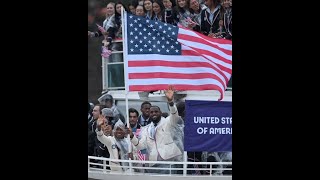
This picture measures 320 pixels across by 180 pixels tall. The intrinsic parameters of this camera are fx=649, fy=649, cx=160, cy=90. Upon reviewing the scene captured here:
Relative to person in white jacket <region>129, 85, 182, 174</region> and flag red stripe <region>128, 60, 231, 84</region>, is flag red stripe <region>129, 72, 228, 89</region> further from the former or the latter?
person in white jacket <region>129, 85, 182, 174</region>

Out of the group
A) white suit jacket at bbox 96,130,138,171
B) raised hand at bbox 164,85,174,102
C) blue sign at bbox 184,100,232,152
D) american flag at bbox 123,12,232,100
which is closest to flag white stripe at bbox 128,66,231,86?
american flag at bbox 123,12,232,100

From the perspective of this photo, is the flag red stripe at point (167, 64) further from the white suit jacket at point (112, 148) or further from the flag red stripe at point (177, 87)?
the white suit jacket at point (112, 148)

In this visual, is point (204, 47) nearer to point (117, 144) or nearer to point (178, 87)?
point (178, 87)

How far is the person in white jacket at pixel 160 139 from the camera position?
16.6 ft

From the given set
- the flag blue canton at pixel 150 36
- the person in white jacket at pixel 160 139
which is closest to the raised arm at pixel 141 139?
the person in white jacket at pixel 160 139

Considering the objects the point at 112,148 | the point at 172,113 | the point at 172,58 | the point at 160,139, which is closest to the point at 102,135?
the point at 112,148

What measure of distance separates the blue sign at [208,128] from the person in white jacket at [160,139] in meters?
0.11

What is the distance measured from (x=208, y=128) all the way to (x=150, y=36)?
839mm

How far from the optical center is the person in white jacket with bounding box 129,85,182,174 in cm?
507
